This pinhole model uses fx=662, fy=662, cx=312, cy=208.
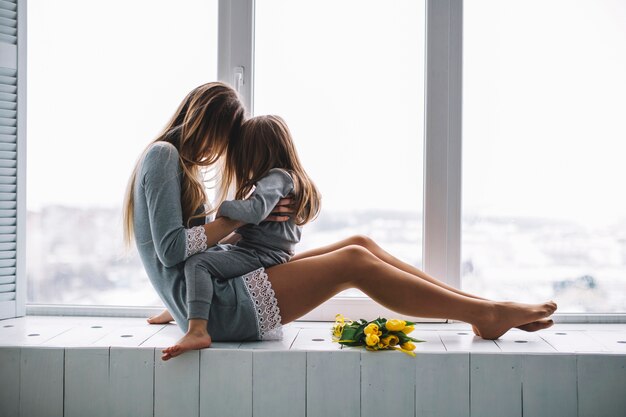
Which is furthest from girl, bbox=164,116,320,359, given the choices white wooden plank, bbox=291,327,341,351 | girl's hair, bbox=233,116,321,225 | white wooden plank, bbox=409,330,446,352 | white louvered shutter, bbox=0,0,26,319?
white louvered shutter, bbox=0,0,26,319

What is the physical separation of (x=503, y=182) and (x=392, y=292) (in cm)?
69

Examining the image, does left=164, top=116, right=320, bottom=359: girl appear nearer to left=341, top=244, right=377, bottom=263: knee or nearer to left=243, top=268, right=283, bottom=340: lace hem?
left=243, top=268, right=283, bottom=340: lace hem

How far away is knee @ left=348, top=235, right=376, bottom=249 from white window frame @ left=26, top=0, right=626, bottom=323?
28 centimetres

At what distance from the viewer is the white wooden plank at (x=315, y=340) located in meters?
1.84

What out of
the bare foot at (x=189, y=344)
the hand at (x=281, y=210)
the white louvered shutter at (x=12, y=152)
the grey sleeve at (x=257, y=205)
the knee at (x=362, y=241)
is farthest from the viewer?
the white louvered shutter at (x=12, y=152)

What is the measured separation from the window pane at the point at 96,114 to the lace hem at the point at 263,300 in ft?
2.03

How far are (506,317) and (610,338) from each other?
1.16 ft

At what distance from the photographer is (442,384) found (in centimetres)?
178

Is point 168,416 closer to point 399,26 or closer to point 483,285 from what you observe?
point 483,285

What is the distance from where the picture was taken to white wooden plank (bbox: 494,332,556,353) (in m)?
1.82

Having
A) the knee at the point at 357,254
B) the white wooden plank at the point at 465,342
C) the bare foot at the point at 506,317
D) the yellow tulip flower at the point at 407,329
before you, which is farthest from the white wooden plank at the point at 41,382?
the bare foot at the point at 506,317

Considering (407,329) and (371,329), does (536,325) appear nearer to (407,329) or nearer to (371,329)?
(407,329)

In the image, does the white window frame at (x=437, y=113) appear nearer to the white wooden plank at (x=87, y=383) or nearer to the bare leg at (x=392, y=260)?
the bare leg at (x=392, y=260)

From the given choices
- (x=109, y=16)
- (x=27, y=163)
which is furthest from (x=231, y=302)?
(x=109, y=16)
